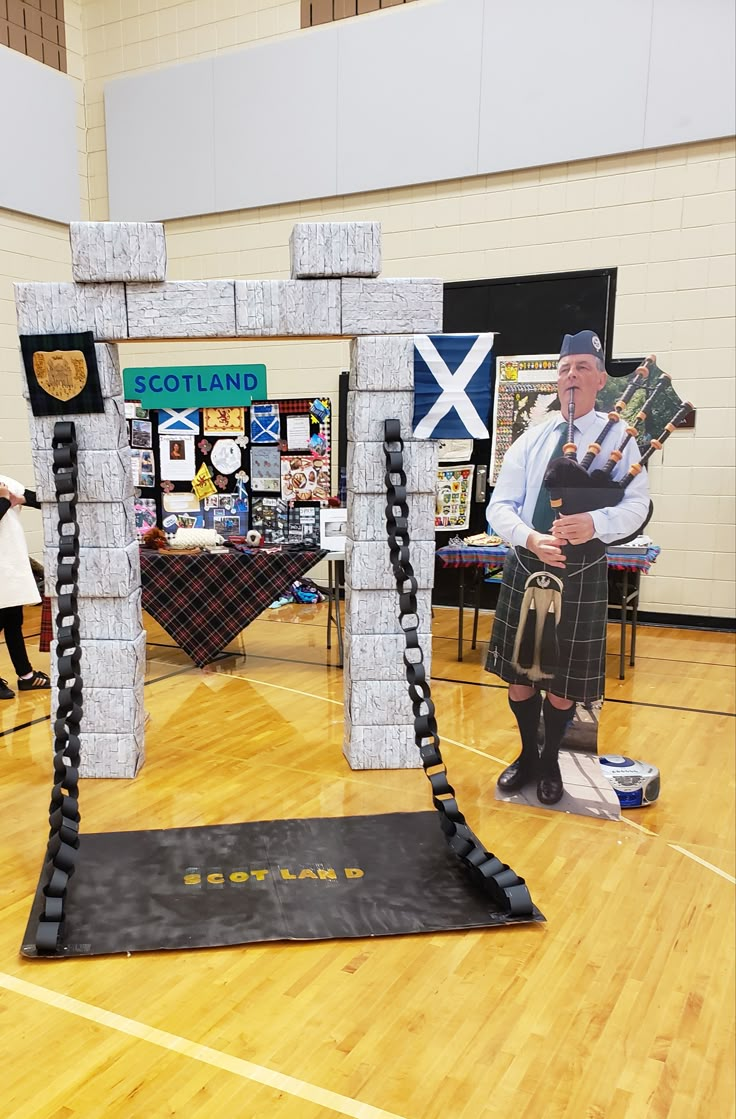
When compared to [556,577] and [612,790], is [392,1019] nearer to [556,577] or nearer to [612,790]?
[612,790]

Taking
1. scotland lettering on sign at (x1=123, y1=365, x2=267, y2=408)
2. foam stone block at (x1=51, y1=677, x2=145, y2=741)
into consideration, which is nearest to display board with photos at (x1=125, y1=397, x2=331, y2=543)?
scotland lettering on sign at (x1=123, y1=365, x2=267, y2=408)

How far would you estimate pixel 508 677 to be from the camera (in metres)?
3.33

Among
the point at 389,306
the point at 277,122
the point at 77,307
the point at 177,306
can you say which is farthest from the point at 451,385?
the point at 277,122

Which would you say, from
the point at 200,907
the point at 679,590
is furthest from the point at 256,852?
the point at 679,590

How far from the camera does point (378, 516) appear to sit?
3500 mm

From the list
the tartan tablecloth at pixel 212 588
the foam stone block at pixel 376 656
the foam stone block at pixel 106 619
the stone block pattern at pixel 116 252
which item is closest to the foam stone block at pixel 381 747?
the foam stone block at pixel 376 656

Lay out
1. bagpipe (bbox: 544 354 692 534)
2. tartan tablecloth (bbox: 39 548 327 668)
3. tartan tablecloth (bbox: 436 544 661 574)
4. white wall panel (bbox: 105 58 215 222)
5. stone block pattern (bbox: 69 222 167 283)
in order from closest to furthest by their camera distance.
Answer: bagpipe (bbox: 544 354 692 534)
stone block pattern (bbox: 69 222 167 283)
tartan tablecloth (bbox: 39 548 327 668)
tartan tablecloth (bbox: 436 544 661 574)
white wall panel (bbox: 105 58 215 222)

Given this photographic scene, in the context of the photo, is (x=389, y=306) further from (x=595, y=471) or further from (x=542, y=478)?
(x=595, y=471)

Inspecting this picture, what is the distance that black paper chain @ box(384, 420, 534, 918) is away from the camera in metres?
2.59

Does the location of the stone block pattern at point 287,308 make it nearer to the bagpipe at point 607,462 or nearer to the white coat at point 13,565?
the bagpipe at point 607,462

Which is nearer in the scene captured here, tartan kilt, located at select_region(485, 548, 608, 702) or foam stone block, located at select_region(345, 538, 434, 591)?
tartan kilt, located at select_region(485, 548, 608, 702)

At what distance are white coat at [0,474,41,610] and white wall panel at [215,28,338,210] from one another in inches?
156

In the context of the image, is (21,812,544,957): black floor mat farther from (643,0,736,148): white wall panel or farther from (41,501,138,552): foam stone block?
(643,0,736,148): white wall panel

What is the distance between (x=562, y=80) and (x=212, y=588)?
177 inches
